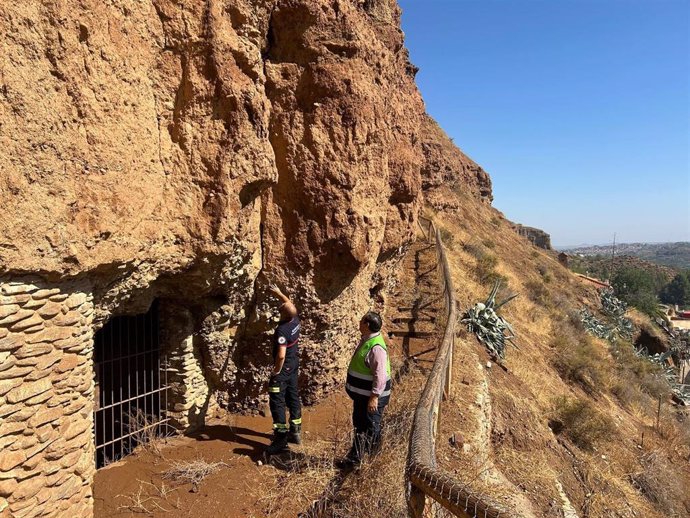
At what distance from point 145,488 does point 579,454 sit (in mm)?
7396

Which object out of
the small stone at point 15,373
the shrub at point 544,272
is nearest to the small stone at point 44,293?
the small stone at point 15,373

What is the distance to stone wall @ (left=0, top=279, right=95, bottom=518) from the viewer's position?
137 inches

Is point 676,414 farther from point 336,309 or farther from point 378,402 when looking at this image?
point 378,402

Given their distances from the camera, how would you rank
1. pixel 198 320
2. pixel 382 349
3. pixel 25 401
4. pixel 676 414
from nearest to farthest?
pixel 25 401 → pixel 382 349 → pixel 198 320 → pixel 676 414

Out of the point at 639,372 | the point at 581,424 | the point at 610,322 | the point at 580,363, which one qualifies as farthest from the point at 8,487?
the point at 610,322

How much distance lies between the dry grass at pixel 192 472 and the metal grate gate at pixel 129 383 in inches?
30.7

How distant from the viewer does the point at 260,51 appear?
598 centimetres

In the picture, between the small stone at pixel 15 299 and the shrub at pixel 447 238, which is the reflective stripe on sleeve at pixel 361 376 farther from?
the shrub at pixel 447 238

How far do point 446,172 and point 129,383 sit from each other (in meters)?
29.1

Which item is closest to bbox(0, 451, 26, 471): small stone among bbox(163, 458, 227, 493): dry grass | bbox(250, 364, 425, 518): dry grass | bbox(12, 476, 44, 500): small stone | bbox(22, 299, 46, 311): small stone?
bbox(12, 476, 44, 500): small stone

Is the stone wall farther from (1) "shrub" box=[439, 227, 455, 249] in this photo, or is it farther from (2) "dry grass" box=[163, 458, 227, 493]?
(1) "shrub" box=[439, 227, 455, 249]

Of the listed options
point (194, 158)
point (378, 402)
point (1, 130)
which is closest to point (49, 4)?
point (1, 130)

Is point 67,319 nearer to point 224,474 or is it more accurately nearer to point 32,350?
point 32,350

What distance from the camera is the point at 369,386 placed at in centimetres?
430
